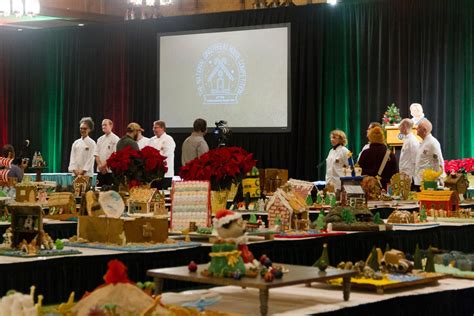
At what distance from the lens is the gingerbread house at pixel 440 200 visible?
610 cm

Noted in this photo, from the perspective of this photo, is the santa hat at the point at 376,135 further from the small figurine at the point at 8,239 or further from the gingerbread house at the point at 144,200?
the small figurine at the point at 8,239

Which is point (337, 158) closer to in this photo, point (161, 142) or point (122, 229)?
point (161, 142)

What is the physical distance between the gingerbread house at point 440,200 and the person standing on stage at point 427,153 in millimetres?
2930

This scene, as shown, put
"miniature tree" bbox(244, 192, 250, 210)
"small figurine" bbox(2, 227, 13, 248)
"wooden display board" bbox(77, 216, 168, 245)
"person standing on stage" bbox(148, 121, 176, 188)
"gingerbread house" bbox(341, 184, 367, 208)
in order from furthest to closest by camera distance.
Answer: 1. "person standing on stage" bbox(148, 121, 176, 188)
2. "miniature tree" bbox(244, 192, 250, 210)
3. "gingerbread house" bbox(341, 184, 367, 208)
4. "wooden display board" bbox(77, 216, 168, 245)
5. "small figurine" bbox(2, 227, 13, 248)

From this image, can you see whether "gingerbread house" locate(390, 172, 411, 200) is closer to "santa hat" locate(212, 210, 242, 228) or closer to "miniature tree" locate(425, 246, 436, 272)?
"miniature tree" locate(425, 246, 436, 272)

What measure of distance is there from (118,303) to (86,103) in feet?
46.3

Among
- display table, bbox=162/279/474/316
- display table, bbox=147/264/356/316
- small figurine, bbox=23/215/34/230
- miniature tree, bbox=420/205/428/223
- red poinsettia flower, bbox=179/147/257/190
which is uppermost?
red poinsettia flower, bbox=179/147/257/190

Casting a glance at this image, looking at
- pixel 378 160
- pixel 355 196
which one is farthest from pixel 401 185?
pixel 355 196

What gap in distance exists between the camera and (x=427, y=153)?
30.8ft

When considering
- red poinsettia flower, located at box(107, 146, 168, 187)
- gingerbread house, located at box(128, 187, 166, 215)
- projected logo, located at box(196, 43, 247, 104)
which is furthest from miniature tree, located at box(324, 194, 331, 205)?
projected logo, located at box(196, 43, 247, 104)

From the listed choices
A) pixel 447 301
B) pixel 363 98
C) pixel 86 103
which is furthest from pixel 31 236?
pixel 86 103

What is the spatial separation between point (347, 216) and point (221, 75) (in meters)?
9.69

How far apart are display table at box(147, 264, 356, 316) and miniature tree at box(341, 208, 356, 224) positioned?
1.96 metres

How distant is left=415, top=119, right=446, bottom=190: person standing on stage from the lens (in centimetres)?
916
